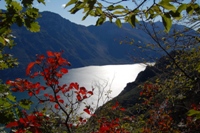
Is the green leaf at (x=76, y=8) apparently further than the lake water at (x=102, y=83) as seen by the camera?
No

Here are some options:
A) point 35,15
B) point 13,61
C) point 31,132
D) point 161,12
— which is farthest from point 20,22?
point 13,61

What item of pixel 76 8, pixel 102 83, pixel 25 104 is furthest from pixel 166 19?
pixel 102 83

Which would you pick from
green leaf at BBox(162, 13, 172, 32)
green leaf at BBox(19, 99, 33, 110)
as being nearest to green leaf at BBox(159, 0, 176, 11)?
green leaf at BBox(162, 13, 172, 32)

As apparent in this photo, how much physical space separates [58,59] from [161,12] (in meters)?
3.02

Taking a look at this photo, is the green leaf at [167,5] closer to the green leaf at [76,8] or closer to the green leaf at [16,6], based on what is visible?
the green leaf at [76,8]

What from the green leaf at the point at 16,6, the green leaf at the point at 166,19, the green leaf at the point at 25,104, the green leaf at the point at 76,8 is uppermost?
the green leaf at the point at 16,6

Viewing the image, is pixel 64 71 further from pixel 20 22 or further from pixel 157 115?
pixel 157 115

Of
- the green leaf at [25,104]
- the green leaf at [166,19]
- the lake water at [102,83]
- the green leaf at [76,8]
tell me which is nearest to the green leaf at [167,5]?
the green leaf at [166,19]

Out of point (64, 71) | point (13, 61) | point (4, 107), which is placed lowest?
point (4, 107)

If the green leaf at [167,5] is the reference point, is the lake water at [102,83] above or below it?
above

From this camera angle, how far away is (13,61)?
7.16 m

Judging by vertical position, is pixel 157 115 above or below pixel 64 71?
below

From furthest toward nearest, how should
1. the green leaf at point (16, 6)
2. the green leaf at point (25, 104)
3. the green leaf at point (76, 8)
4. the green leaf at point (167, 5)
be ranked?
the green leaf at point (25, 104)
the green leaf at point (16, 6)
the green leaf at point (76, 8)
the green leaf at point (167, 5)

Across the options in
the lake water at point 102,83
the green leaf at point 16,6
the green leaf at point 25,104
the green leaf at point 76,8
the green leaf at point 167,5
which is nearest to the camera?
the green leaf at point 167,5
